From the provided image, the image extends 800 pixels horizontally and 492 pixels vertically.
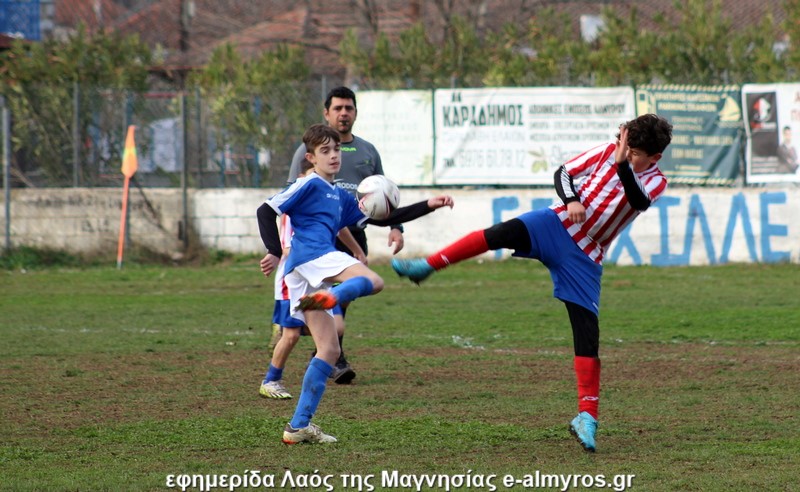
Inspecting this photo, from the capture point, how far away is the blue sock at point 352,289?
6453mm

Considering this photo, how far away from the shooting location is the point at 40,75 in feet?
71.3

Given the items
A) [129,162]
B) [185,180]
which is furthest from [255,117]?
[129,162]

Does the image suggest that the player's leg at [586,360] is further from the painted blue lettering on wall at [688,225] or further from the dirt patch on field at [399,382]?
the painted blue lettering on wall at [688,225]

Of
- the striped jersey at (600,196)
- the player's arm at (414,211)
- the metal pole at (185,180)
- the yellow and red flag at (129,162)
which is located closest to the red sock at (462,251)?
the player's arm at (414,211)

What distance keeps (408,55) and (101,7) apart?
3401cm

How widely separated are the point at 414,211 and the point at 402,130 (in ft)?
37.4

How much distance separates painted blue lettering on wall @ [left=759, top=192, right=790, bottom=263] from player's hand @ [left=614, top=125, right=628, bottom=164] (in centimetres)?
1155

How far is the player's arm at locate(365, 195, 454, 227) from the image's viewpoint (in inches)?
280

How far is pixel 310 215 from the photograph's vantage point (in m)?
7.06

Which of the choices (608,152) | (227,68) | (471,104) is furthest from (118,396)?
(227,68)

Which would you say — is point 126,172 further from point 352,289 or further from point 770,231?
point 352,289

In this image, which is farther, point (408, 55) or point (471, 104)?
point (408, 55)

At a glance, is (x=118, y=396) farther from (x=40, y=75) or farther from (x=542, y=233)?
(x=40, y=75)

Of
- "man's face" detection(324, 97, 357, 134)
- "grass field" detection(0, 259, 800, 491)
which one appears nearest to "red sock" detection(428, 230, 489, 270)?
"grass field" detection(0, 259, 800, 491)
